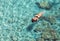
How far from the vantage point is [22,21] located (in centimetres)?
200

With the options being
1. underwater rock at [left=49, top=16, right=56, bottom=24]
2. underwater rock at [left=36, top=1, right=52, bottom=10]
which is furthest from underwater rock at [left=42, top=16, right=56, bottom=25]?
Answer: underwater rock at [left=36, top=1, right=52, bottom=10]

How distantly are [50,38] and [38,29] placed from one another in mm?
179

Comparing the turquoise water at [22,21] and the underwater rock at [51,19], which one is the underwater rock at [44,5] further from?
the underwater rock at [51,19]

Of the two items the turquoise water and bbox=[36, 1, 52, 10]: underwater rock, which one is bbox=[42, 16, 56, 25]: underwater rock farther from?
bbox=[36, 1, 52, 10]: underwater rock

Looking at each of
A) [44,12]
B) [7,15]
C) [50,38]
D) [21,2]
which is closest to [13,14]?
[7,15]

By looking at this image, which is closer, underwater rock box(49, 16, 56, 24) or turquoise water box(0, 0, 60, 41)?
turquoise water box(0, 0, 60, 41)

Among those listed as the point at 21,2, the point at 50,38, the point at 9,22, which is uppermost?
the point at 21,2

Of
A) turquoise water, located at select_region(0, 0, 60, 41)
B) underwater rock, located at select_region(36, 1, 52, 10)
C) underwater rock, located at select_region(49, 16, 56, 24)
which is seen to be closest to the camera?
turquoise water, located at select_region(0, 0, 60, 41)

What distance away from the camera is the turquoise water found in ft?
6.05

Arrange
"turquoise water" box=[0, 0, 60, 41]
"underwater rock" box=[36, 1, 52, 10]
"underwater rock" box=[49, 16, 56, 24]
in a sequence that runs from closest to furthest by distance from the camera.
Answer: "turquoise water" box=[0, 0, 60, 41] → "underwater rock" box=[49, 16, 56, 24] → "underwater rock" box=[36, 1, 52, 10]

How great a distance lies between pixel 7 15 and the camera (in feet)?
6.72

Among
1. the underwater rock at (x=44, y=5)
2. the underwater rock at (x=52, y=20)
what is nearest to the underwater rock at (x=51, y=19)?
the underwater rock at (x=52, y=20)

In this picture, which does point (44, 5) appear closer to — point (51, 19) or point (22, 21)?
point (51, 19)

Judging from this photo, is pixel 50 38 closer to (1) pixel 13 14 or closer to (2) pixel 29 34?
(2) pixel 29 34
